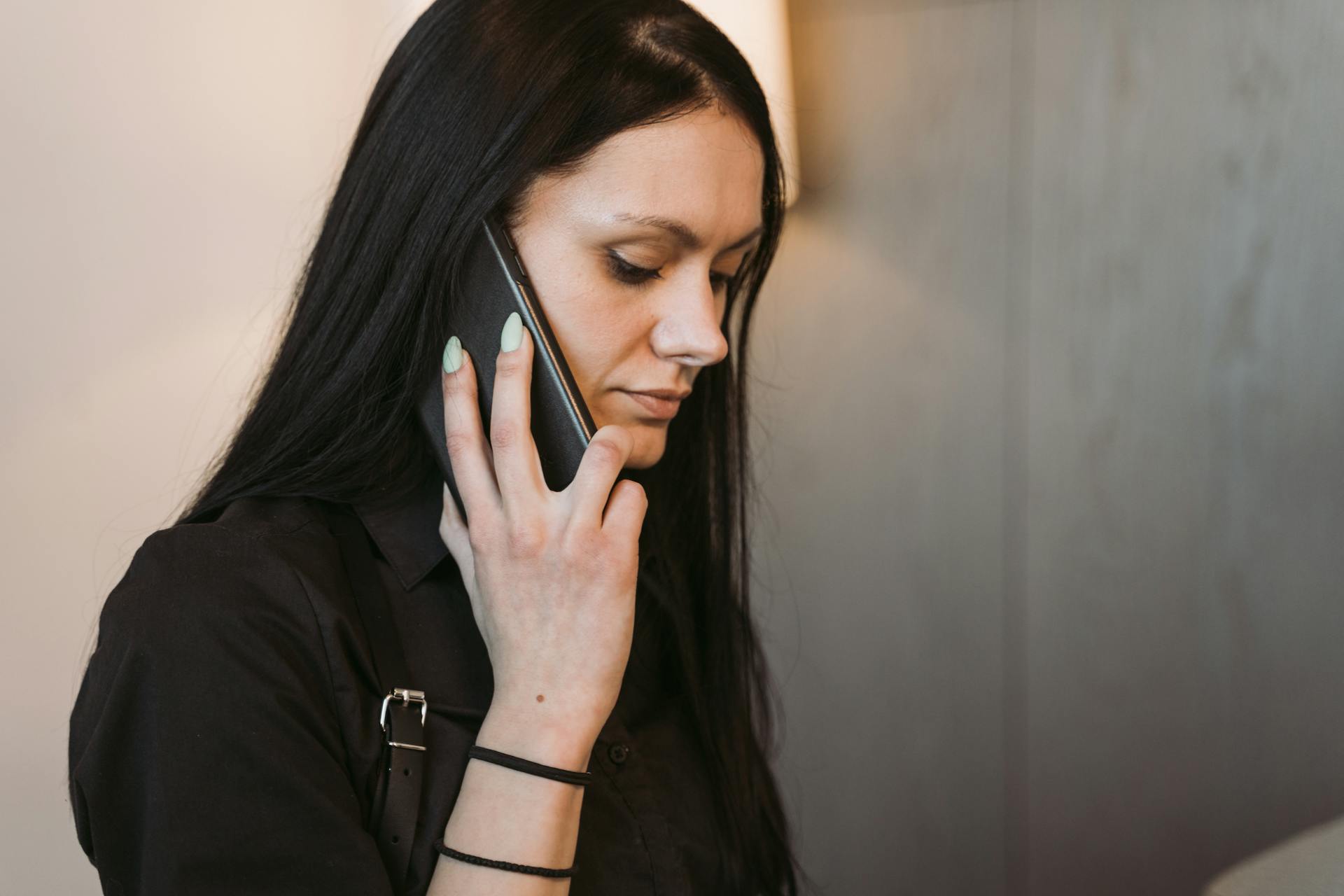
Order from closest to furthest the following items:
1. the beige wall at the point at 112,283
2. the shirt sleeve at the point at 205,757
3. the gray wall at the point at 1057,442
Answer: the shirt sleeve at the point at 205,757
the gray wall at the point at 1057,442
the beige wall at the point at 112,283

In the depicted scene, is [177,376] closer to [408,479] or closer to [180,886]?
[408,479]

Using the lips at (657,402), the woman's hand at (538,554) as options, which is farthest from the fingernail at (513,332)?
the lips at (657,402)

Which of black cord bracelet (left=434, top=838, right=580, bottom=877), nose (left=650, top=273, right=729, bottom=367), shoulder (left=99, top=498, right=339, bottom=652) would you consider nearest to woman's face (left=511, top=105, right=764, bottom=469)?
nose (left=650, top=273, right=729, bottom=367)

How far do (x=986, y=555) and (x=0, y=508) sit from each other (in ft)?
3.89

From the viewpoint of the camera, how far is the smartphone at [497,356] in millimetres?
886

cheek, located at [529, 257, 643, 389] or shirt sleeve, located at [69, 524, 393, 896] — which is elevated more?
cheek, located at [529, 257, 643, 389]

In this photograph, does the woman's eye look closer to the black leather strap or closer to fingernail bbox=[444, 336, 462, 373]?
fingernail bbox=[444, 336, 462, 373]

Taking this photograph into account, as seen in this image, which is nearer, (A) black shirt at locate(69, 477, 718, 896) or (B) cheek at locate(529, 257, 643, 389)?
(A) black shirt at locate(69, 477, 718, 896)

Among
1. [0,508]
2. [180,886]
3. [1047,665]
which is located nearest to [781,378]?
[1047,665]

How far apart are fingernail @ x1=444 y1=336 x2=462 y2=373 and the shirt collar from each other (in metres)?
0.12

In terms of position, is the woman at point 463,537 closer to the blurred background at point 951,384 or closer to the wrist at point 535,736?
the wrist at point 535,736

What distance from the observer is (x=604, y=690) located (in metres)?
0.80

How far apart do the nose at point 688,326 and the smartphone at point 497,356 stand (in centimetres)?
9

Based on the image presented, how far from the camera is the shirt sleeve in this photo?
2.30ft
